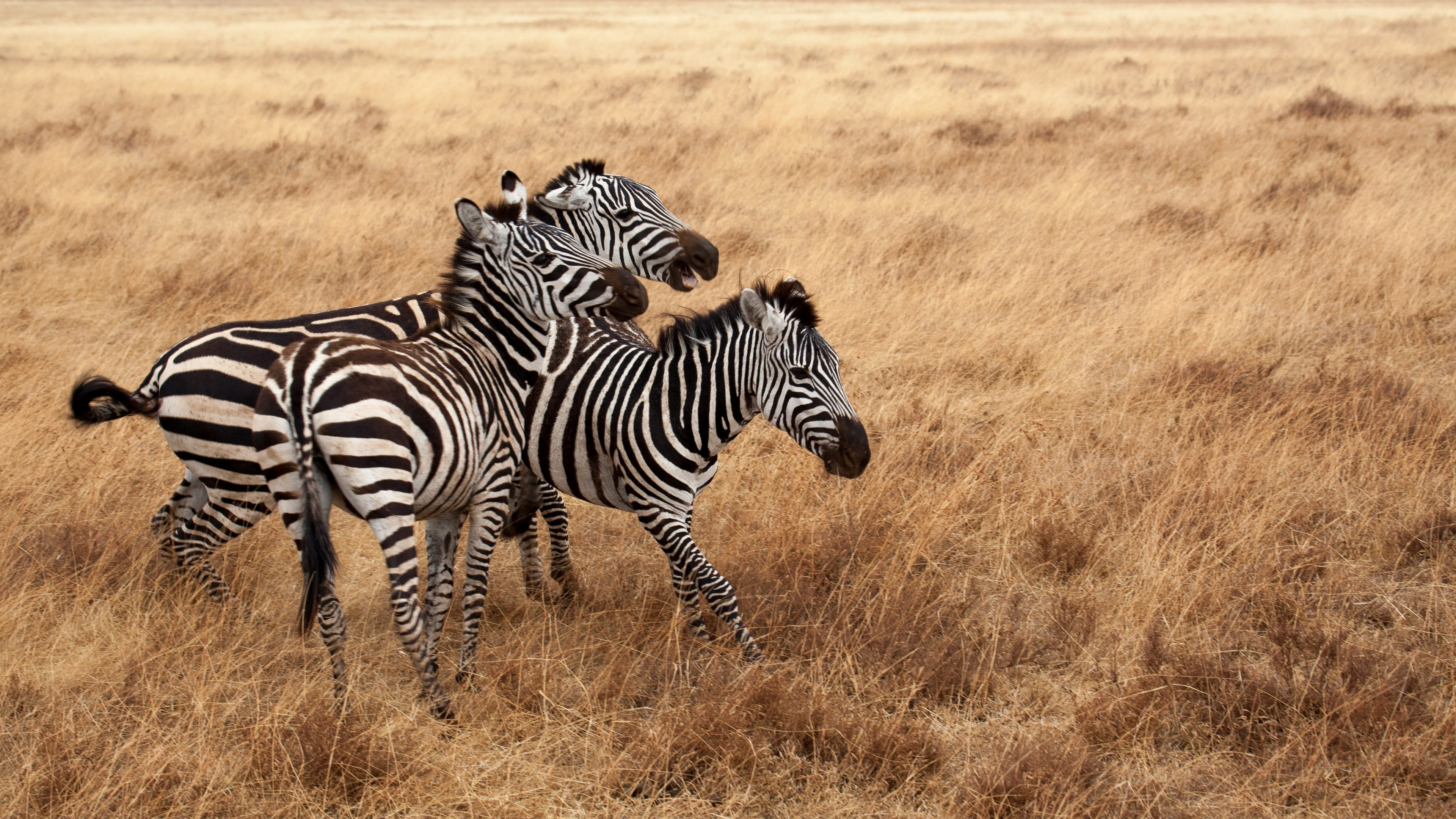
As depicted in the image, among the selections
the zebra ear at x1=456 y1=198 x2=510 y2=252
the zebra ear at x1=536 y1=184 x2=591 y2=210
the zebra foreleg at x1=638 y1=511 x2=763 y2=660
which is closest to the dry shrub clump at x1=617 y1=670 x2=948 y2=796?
the zebra foreleg at x1=638 y1=511 x2=763 y2=660

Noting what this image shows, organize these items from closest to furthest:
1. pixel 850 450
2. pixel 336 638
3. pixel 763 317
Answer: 1. pixel 336 638
2. pixel 850 450
3. pixel 763 317

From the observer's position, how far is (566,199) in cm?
589

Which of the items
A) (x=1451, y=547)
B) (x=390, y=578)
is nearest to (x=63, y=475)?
(x=390, y=578)

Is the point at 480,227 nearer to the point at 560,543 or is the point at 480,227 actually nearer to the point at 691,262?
the point at 560,543

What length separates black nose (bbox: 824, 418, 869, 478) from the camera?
3.98 meters

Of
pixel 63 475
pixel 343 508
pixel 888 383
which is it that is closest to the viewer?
pixel 343 508

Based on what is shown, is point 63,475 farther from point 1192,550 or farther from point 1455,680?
point 1455,680

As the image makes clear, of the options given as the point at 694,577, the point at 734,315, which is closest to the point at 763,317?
the point at 734,315

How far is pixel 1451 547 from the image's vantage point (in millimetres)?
4832

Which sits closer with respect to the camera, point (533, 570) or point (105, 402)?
point (105, 402)

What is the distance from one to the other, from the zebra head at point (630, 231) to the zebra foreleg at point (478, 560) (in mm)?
2239

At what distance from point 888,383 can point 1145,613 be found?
10.1 ft

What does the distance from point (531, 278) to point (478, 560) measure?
1.14 meters

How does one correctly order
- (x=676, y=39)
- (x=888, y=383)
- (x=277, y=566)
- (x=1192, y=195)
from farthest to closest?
(x=676, y=39), (x=1192, y=195), (x=888, y=383), (x=277, y=566)
